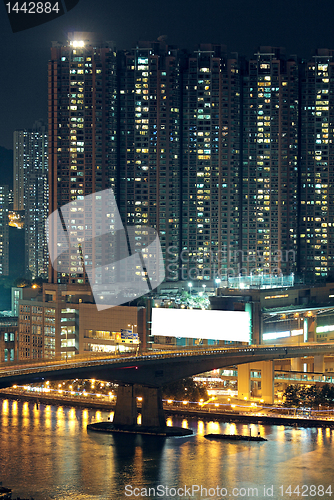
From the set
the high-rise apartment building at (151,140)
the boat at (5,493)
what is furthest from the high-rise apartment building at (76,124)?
the boat at (5,493)

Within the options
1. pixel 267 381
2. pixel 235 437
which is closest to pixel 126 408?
pixel 235 437

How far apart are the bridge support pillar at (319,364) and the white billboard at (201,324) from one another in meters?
2.79

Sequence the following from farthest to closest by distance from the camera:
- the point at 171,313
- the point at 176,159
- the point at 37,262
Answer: the point at 37,262
the point at 176,159
the point at 171,313

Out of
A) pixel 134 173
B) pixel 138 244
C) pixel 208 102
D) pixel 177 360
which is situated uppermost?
pixel 208 102

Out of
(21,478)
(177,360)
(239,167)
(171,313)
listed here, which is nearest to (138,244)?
(239,167)

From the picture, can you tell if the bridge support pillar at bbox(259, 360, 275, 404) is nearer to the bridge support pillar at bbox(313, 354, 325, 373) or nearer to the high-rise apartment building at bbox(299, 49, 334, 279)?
the bridge support pillar at bbox(313, 354, 325, 373)

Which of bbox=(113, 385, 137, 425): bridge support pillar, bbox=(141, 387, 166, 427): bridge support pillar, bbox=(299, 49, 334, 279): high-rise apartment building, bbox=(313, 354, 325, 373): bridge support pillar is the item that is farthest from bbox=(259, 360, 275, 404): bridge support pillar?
bbox=(299, 49, 334, 279): high-rise apartment building

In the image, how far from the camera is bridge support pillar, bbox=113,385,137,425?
30.6 meters

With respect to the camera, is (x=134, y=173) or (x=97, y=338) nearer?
(x=97, y=338)

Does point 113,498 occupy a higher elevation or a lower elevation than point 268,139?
lower

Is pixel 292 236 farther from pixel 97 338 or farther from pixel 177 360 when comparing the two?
pixel 177 360

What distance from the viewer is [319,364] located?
36344mm

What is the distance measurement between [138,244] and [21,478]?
24130 millimetres

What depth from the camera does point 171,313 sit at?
37.9 m
